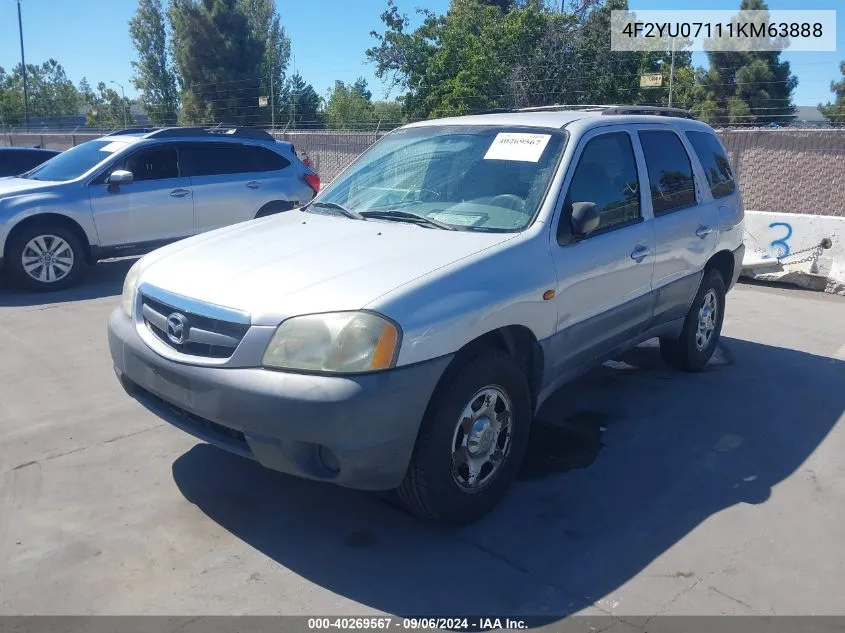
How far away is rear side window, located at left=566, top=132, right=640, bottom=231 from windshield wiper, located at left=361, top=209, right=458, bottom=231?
2.18 feet

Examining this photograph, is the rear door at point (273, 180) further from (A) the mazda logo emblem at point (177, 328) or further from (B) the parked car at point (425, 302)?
(A) the mazda logo emblem at point (177, 328)

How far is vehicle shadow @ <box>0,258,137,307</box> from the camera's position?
8.02 metres

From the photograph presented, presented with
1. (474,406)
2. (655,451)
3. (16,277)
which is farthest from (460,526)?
(16,277)

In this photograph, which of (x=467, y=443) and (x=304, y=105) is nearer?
(x=467, y=443)

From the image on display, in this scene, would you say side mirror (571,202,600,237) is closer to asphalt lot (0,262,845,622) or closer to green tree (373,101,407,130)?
asphalt lot (0,262,845,622)

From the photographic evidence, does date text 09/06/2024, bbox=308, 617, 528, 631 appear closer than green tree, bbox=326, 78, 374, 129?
Yes

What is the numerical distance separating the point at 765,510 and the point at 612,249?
158 centimetres

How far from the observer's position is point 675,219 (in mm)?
5070

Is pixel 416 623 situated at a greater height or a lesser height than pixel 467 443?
lesser

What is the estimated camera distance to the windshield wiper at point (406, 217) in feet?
13.0

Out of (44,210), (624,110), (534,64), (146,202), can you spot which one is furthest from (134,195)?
(534,64)

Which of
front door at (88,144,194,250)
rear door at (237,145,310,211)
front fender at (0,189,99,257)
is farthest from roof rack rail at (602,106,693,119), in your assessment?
front fender at (0,189,99,257)

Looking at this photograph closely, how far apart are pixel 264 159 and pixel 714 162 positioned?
6021 millimetres

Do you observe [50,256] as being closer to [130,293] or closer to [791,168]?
[130,293]
